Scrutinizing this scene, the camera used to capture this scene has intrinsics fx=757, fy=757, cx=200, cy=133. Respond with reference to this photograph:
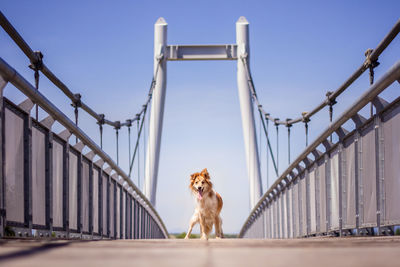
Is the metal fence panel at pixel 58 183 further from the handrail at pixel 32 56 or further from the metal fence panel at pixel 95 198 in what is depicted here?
the metal fence panel at pixel 95 198

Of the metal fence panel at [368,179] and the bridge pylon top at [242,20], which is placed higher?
the bridge pylon top at [242,20]

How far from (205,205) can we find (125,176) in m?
4.19

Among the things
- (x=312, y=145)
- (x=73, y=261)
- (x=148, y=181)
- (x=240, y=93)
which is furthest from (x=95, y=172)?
(x=240, y=93)

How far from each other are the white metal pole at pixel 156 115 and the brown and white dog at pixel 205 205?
1683 cm

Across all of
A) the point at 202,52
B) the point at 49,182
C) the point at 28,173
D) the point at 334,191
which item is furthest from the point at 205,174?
the point at 202,52

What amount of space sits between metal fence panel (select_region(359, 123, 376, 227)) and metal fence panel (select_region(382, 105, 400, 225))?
386mm

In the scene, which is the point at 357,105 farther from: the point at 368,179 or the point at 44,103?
the point at 44,103

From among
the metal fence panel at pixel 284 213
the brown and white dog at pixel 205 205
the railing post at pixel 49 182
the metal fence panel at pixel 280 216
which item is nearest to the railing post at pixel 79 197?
the railing post at pixel 49 182

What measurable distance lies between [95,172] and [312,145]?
304 cm

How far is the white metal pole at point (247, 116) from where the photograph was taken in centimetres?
2767

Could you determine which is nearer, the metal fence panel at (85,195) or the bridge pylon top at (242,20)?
A: the metal fence panel at (85,195)

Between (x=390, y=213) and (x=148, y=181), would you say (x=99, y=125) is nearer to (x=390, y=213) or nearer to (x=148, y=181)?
(x=390, y=213)

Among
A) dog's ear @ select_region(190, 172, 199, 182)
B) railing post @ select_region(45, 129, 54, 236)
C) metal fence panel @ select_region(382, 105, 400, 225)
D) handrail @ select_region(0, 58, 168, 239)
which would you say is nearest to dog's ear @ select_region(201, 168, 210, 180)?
dog's ear @ select_region(190, 172, 199, 182)

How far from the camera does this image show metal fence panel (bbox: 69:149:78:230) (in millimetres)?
8374
